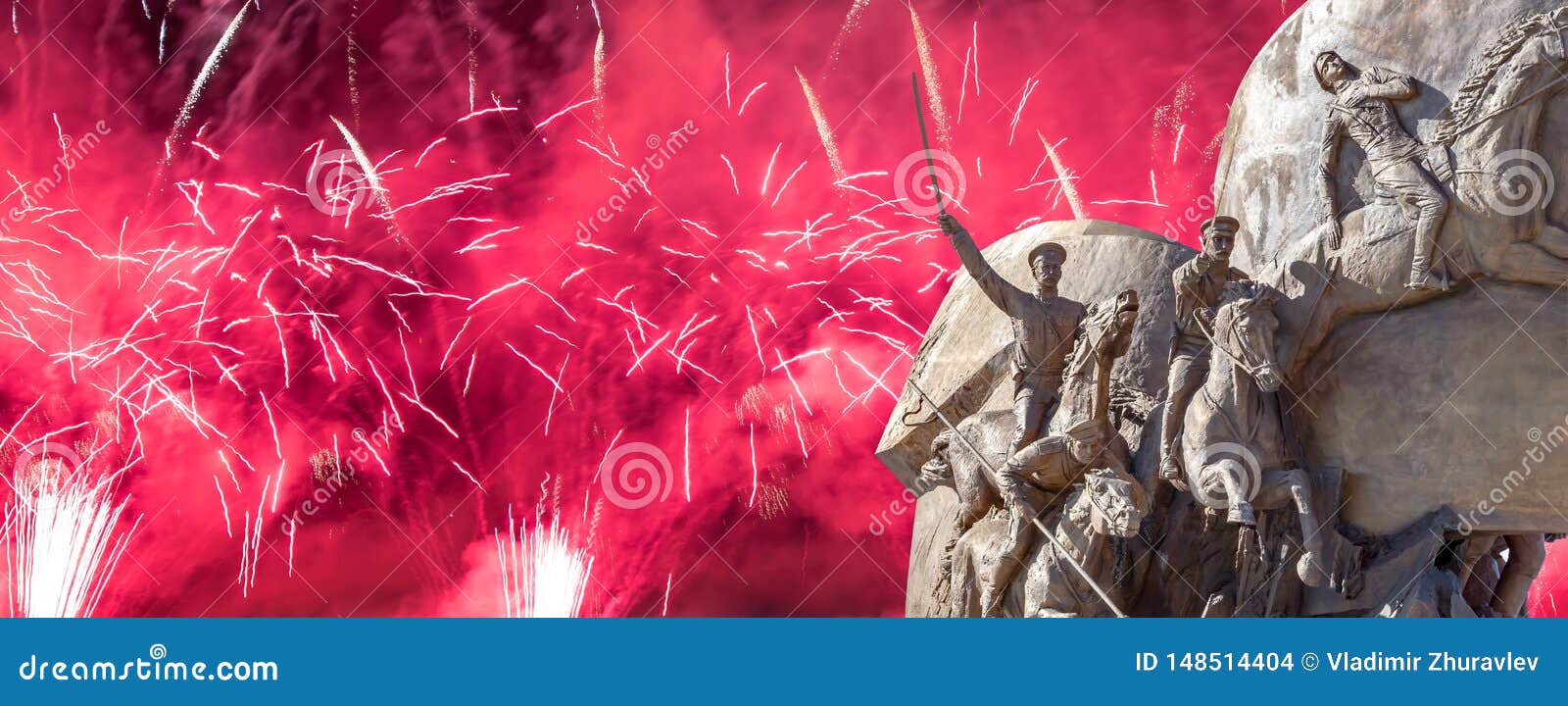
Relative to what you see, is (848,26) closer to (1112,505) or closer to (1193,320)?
(1193,320)

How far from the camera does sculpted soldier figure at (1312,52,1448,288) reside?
10.1m

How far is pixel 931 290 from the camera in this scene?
20.3 meters

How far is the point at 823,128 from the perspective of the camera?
20.5 meters

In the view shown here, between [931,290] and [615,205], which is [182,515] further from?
[931,290]

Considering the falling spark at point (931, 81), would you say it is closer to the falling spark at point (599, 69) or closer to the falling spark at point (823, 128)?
the falling spark at point (823, 128)

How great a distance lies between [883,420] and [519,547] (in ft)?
14.7

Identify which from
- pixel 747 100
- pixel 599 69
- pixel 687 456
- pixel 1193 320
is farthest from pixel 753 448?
pixel 1193 320

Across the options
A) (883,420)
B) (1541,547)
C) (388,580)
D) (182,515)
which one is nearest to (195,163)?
(182,515)

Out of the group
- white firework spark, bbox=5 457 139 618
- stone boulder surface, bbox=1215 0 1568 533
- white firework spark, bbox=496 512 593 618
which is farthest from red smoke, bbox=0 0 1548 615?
stone boulder surface, bbox=1215 0 1568 533

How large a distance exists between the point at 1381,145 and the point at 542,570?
12.3 meters

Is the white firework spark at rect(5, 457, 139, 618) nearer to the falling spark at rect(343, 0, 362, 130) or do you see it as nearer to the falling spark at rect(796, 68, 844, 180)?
the falling spark at rect(343, 0, 362, 130)

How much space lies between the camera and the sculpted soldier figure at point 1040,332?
11.7 metres

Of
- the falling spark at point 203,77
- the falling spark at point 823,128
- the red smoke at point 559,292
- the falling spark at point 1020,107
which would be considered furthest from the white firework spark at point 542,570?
the falling spark at point 1020,107

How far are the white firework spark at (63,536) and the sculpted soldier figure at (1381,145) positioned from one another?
14.7 meters
